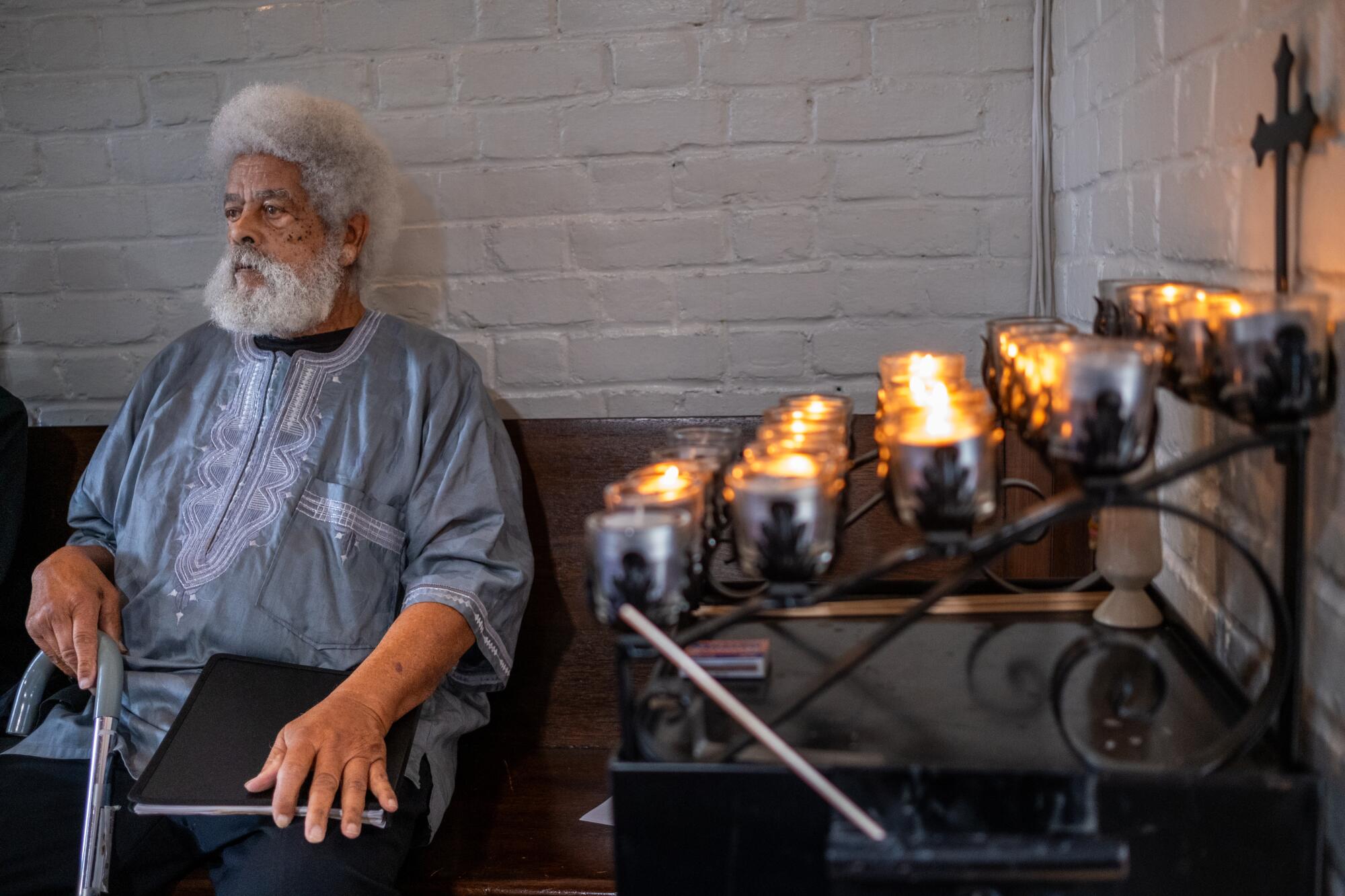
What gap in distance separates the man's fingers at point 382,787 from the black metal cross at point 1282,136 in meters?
1.02

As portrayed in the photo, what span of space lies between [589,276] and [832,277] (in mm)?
398

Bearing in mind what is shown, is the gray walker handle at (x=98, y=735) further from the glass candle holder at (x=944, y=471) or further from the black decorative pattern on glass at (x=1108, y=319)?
the black decorative pattern on glass at (x=1108, y=319)

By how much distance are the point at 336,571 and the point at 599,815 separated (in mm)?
490

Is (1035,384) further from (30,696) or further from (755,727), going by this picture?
(30,696)

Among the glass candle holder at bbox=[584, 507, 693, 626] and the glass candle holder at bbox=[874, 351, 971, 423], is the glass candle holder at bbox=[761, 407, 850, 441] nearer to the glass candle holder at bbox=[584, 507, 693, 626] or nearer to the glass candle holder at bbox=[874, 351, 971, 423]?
the glass candle holder at bbox=[874, 351, 971, 423]

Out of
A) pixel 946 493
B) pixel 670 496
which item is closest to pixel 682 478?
pixel 670 496

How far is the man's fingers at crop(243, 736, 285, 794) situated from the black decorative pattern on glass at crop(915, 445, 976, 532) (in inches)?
34.1

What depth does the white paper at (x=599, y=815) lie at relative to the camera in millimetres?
1527

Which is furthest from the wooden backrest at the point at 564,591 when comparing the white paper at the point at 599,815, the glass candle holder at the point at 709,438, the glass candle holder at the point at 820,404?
the glass candle holder at the point at 709,438

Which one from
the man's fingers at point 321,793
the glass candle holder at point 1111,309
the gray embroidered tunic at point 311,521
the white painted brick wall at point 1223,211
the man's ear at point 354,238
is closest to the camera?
the white painted brick wall at point 1223,211

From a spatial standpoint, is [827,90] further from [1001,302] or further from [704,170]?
[1001,302]

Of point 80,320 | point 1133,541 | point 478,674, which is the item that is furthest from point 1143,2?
point 80,320

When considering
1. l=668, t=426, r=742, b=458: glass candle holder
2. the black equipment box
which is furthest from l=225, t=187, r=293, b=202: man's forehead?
the black equipment box

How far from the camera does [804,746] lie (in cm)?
87
